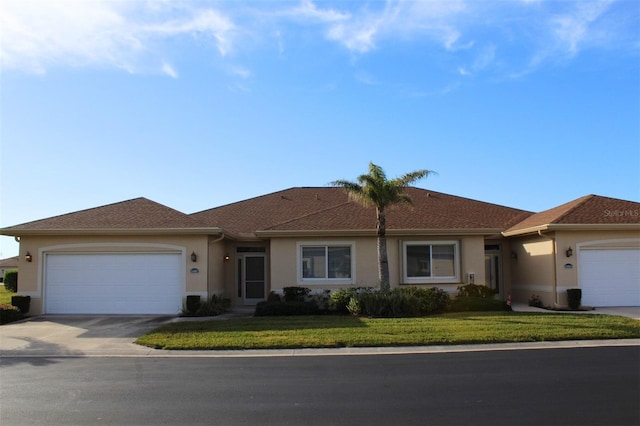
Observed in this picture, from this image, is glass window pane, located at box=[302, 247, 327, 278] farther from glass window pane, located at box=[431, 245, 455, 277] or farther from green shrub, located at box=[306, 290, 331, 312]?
glass window pane, located at box=[431, 245, 455, 277]

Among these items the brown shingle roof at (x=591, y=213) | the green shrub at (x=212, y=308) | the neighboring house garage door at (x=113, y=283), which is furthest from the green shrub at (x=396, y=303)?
the neighboring house garage door at (x=113, y=283)

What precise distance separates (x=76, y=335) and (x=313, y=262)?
8.40 m

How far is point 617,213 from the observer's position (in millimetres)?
19125

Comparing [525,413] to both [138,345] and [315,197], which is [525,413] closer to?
[138,345]

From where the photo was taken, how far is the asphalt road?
6.39 m

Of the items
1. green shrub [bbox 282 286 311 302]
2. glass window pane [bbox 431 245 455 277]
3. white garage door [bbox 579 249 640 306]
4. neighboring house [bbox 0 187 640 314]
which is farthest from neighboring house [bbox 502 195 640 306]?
green shrub [bbox 282 286 311 302]

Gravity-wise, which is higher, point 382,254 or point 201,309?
point 382,254

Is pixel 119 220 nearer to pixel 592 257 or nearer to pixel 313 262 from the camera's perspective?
pixel 313 262

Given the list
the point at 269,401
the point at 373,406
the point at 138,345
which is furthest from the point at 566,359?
the point at 138,345

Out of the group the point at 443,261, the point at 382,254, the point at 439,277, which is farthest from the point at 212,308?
the point at 443,261

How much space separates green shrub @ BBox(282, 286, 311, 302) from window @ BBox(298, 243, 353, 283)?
67 cm

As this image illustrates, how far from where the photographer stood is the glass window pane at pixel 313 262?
745 inches

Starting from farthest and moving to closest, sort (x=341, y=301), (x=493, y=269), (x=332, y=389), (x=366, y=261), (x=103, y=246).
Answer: (x=493, y=269)
(x=366, y=261)
(x=103, y=246)
(x=341, y=301)
(x=332, y=389)

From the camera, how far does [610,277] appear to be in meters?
18.4
